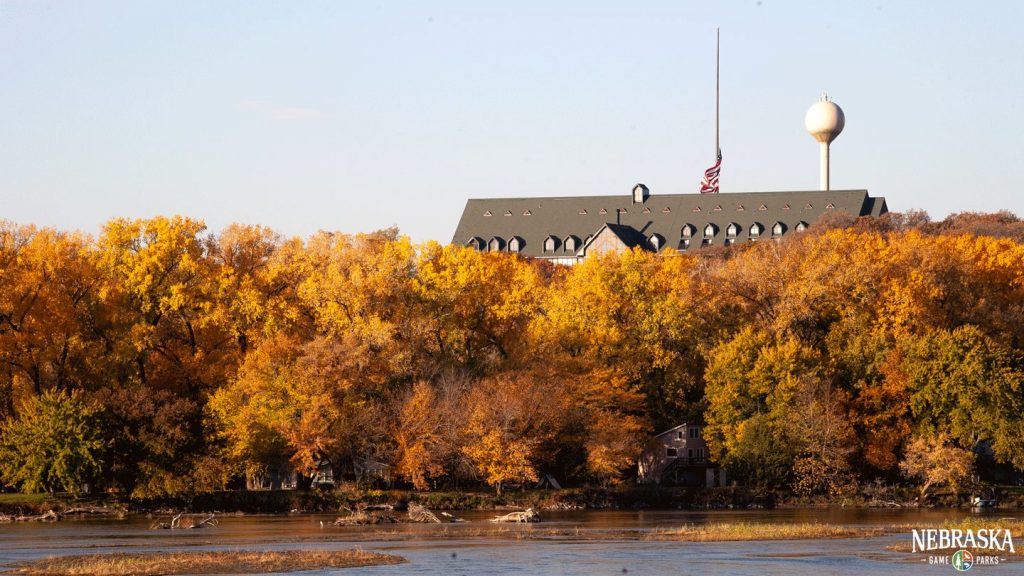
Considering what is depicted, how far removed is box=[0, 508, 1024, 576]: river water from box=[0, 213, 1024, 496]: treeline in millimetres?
5997

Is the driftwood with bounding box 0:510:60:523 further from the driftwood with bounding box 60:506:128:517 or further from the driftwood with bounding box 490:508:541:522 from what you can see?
the driftwood with bounding box 490:508:541:522

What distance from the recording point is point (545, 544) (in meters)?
61.4

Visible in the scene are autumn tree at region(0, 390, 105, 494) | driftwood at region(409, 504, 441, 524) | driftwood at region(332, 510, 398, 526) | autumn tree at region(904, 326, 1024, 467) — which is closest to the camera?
driftwood at region(332, 510, 398, 526)

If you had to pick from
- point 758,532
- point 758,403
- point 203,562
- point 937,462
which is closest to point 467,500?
point 758,403

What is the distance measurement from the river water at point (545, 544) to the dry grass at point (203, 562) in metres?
1.50

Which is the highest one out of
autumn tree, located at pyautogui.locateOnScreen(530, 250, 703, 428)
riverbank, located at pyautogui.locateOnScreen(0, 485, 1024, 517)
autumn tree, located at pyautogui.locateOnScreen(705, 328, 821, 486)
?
autumn tree, located at pyautogui.locateOnScreen(530, 250, 703, 428)

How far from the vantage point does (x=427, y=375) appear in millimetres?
89750

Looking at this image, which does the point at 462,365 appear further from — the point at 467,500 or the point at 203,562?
the point at 203,562

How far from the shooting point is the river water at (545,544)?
171 feet

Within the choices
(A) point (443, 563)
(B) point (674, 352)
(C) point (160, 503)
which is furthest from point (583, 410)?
(A) point (443, 563)

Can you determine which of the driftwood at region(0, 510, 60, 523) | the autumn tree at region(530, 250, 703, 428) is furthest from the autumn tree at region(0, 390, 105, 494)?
the autumn tree at region(530, 250, 703, 428)

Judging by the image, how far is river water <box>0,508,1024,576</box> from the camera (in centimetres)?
5219

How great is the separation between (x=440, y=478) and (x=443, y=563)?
121ft

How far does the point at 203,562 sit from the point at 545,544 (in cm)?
1448
